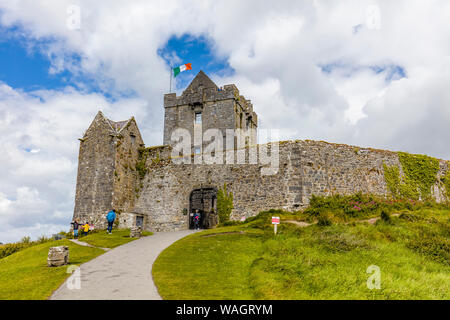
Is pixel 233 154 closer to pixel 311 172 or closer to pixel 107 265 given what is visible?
pixel 311 172

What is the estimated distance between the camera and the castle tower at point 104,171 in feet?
99.0

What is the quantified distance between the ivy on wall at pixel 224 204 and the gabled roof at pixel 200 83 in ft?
59.9

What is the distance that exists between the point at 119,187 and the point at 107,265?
1568 cm

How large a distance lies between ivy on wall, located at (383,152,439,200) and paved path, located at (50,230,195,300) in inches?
763

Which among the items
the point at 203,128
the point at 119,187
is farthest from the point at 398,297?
the point at 203,128

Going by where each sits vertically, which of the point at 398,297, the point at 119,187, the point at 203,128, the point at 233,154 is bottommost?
the point at 398,297

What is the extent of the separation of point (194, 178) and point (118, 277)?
1790cm

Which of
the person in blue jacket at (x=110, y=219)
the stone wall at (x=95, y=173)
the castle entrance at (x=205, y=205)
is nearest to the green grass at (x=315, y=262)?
the castle entrance at (x=205, y=205)

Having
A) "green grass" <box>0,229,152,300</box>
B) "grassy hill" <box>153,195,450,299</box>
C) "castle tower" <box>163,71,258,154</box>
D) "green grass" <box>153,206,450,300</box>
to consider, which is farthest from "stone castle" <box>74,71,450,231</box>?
"castle tower" <box>163,71,258,154</box>

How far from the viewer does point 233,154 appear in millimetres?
29828

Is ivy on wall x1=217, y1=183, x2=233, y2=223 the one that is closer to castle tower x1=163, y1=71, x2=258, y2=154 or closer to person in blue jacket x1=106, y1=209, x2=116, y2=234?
person in blue jacket x1=106, y1=209, x2=116, y2=234

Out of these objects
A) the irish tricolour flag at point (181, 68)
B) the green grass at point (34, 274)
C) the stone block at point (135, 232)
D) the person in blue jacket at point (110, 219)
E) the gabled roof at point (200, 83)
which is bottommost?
the green grass at point (34, 274)

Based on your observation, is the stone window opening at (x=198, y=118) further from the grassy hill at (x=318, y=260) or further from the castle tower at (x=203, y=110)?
the grassy hill at (x=318, y=260)

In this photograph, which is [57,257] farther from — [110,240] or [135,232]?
[135,232]
